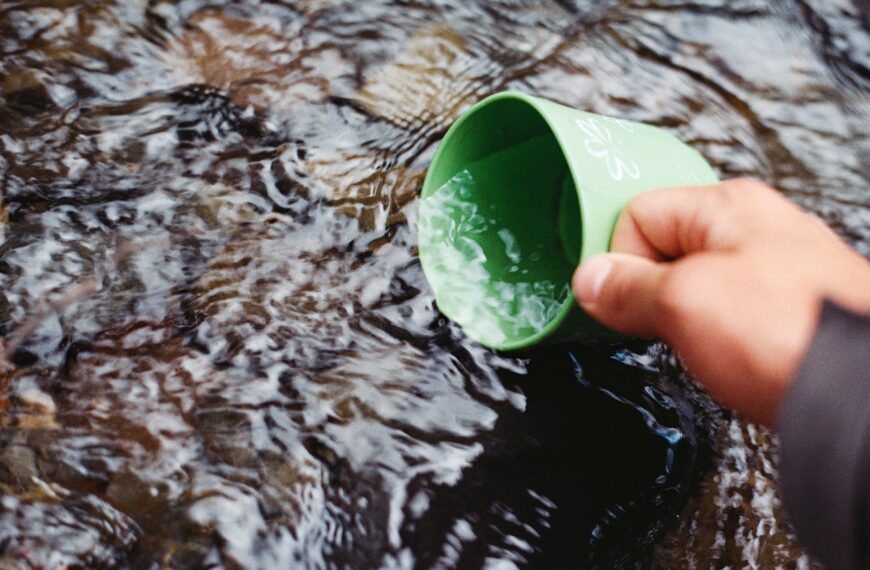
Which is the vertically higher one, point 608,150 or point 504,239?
point 608,150

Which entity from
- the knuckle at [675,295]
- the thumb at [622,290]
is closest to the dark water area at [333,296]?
the thumb at [622,290]

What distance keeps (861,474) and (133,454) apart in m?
1.27

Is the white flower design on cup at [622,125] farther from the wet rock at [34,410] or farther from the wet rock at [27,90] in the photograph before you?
the wet rock at [27,90]

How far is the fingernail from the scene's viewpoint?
1.27m

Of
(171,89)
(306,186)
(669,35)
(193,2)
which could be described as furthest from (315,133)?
(669,35)

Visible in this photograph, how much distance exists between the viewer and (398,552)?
1434mm

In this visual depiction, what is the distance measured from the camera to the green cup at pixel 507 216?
1667mm

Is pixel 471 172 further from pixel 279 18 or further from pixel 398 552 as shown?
pixel 279 18

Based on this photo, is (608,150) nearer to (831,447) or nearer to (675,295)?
(675,295)

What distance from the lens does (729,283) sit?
3.68 feet

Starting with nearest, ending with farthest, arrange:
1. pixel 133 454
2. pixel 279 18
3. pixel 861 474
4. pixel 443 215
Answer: pixel 861 474
pixel 133 454
pixel 443 215
pixel 279 18

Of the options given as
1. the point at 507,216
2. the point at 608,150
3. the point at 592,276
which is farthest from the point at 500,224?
the point at 592,276

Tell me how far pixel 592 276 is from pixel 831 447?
0.46m

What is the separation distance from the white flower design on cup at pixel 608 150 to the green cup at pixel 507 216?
55 mm
